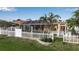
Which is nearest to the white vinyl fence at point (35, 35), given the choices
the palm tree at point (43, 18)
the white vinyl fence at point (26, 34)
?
the white vinyl fence at point (26, 34)

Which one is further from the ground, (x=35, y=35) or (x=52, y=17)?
(x=52, y=17)

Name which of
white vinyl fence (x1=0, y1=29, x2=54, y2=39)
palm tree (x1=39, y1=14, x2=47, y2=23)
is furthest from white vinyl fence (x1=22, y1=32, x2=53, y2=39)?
palm tree (x1=39, y1=14, x2=47, y2=23)

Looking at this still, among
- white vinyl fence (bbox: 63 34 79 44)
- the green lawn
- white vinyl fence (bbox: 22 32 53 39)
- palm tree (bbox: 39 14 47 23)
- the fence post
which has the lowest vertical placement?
the green lawn

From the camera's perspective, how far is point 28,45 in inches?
5108

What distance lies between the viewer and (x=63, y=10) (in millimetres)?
129750

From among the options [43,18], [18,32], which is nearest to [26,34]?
[18,32]

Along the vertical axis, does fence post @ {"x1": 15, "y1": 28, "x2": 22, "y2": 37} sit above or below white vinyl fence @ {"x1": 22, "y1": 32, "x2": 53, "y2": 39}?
above

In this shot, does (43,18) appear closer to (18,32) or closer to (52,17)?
(52,17)

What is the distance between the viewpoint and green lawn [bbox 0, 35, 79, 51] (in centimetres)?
12975

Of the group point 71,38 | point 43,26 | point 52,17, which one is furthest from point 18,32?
point 71,38

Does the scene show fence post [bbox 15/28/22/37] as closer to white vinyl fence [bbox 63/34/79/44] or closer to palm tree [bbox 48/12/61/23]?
palm tree [bbox 48/12/61/23]

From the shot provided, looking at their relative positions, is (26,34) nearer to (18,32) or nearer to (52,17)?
(18,32)

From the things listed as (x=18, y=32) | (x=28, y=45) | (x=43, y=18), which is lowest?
(x=28, y=45)
